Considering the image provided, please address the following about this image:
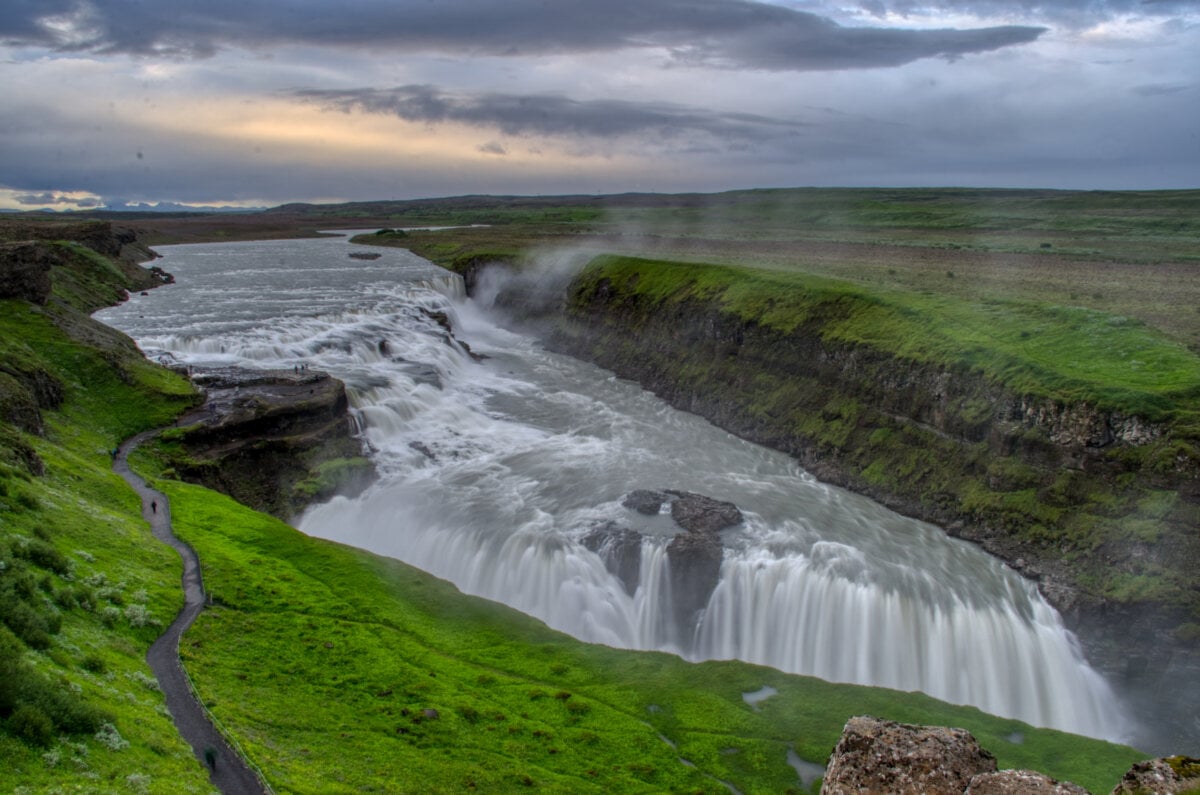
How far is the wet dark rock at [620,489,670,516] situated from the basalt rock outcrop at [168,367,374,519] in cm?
1494

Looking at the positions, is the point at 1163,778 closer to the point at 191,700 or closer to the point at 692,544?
the point at 191,700

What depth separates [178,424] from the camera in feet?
134

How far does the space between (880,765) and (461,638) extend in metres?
17.1

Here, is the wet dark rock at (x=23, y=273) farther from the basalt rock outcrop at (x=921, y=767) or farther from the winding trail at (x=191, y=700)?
the basalt rock outcrop at (x=921, y=767)

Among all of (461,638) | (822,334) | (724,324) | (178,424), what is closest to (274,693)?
(461,638)

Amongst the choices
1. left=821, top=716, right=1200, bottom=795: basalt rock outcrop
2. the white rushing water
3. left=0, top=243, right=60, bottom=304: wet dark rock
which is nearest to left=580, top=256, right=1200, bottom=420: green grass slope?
the white rushing water

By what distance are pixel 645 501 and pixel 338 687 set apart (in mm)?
18496

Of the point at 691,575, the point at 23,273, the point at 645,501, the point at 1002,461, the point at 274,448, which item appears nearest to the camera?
the point at 691,575

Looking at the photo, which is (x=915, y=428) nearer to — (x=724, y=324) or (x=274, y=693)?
(x=724, y=324)

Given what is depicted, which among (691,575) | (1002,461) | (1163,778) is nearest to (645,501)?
(691,575)

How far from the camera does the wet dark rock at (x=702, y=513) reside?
3453 cm

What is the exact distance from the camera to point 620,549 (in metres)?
33.1

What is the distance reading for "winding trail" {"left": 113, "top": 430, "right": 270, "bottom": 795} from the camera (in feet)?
52.4

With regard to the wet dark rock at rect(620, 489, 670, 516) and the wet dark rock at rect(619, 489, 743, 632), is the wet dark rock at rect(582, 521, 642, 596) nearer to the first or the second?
the wet dark rock at rect(619, 489, 743, 632)
